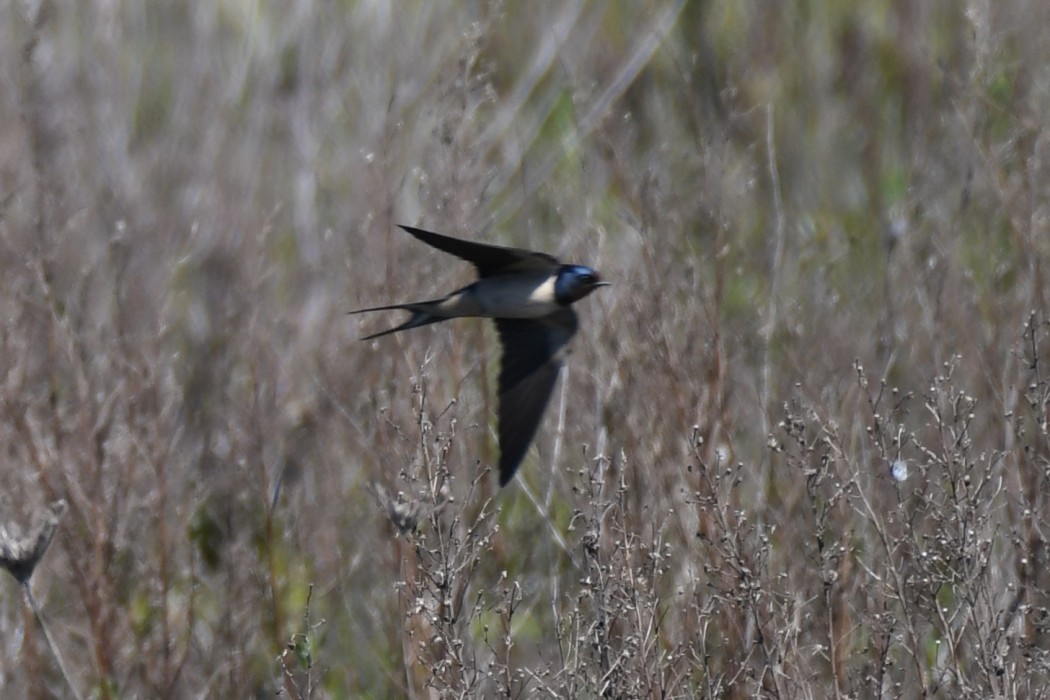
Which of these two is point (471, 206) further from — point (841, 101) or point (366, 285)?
point (841, 101)

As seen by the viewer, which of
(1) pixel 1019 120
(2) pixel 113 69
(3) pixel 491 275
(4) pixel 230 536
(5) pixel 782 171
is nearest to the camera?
(3) pixel 491 275

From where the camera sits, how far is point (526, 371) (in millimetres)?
5621

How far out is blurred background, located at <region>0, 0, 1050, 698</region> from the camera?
4523 millimetres

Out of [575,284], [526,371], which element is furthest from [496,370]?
[575,284]

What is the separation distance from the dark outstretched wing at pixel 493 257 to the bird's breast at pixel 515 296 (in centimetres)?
4

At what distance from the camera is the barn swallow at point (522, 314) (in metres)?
5.39

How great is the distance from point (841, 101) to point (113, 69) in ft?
15.6

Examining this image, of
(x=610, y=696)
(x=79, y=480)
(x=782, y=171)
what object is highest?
(x=610, y=696)

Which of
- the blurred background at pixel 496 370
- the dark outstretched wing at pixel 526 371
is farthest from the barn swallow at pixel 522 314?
the blurred background at pixel 496 370

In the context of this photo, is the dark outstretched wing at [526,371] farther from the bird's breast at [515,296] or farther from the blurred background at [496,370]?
the blurred background at [496,370]

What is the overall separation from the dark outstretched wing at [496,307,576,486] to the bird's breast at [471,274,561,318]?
110 millimetres

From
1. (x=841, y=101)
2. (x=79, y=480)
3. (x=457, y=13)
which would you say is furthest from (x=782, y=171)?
(x=79, y=480)

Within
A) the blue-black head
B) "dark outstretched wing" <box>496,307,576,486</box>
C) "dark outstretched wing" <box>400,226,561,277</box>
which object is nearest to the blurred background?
"dark outstretched wing" <box>496,307,576,486</box>

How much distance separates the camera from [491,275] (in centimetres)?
568
